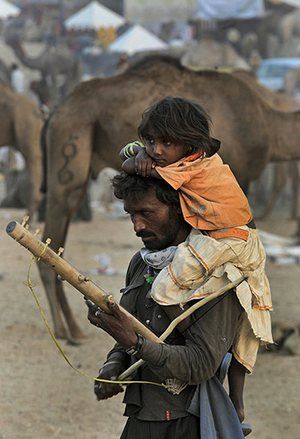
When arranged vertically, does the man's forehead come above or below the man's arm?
above

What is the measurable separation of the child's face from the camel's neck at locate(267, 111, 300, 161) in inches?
200

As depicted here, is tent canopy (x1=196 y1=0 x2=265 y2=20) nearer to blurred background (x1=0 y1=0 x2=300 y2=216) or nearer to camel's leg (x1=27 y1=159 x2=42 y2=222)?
blurred background (x1=0 y1=0 x2=300 y2=216)

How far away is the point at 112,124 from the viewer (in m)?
7.50

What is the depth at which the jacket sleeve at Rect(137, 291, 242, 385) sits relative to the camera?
2811 millimetres

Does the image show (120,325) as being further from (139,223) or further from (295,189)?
(295,189)

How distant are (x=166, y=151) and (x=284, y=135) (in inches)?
207

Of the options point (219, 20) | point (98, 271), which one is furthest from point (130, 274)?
point (219, 20)

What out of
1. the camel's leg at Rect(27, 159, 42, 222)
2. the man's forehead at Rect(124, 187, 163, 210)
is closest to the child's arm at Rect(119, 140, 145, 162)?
the man's forehead at Rect(124, 187, 163, 210)

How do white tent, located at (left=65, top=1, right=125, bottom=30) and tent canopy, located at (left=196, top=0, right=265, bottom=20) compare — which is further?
white tent, located at (left=65, top=1, right=125, bottom=30)

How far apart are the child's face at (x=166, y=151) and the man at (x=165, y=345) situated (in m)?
0.07

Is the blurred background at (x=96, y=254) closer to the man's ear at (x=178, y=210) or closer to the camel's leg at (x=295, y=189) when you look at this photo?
the camel's leg at (x=295, y=189)

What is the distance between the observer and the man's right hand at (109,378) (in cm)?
301

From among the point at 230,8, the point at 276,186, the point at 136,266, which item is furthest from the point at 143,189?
the point at 230,8

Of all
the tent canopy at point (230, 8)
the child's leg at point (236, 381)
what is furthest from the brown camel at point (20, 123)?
the tent canopy at point (230, 8)
